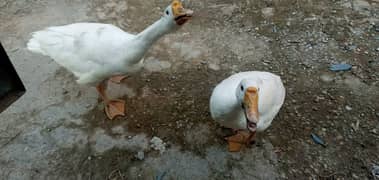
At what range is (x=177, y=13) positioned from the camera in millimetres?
2045

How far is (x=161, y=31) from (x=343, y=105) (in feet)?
5.38

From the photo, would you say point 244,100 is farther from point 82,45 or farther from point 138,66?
point 82,45

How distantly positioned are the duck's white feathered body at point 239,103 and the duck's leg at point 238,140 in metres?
0.26

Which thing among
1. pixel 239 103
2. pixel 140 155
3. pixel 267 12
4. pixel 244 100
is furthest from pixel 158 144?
pixel 267 12

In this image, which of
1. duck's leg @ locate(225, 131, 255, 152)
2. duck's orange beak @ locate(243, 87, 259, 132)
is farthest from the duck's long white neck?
duck's leg @ locate(225, 131, 255, 152)

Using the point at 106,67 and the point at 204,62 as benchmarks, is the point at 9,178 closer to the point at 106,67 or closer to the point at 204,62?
the point at 106,67

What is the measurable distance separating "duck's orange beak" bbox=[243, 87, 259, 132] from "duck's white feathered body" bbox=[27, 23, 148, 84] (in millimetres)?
825

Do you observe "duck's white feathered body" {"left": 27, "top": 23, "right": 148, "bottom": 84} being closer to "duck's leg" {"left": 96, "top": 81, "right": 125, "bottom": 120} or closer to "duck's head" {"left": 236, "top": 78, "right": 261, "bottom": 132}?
"duck's leg" {"left": 96, "top": 81, "right": 125, "bottom": 120}

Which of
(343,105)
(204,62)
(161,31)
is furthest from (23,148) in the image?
(343,105)

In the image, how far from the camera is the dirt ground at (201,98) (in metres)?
2.53

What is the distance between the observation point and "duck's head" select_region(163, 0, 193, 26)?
80.0 inches

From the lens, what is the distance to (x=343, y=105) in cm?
281

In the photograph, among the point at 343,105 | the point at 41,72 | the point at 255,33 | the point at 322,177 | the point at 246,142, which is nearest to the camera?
the point at 322,177

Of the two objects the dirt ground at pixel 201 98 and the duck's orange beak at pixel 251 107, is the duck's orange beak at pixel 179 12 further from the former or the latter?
the dirt ground at pixel 201 98
